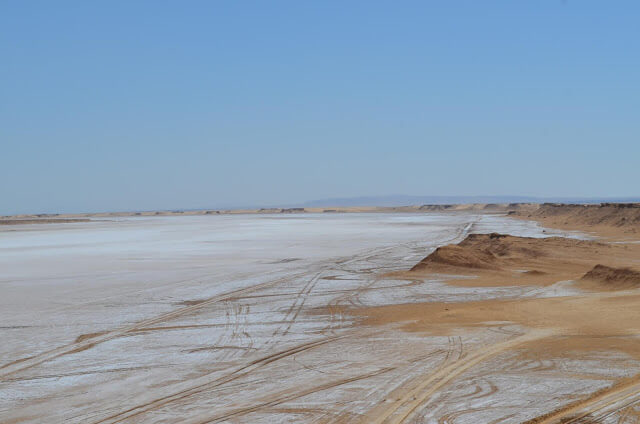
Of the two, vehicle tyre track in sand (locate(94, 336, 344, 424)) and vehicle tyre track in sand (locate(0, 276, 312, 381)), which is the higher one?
vehicle tyre track in sand (locate(94, 336, 344, 424))

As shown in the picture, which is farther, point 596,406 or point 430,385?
point 430,385

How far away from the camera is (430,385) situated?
22.7ft

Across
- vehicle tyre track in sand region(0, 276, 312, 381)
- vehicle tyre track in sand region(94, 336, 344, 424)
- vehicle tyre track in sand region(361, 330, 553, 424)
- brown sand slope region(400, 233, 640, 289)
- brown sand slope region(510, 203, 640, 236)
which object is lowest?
vehicle tyre track in sand region(0, 276, 312, 381)

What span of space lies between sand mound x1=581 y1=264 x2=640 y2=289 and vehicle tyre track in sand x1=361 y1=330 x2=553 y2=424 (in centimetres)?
567

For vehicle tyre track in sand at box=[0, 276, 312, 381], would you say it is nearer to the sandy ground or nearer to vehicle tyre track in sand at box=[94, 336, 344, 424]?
the sandy ground

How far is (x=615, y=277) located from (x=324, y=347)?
338 inches

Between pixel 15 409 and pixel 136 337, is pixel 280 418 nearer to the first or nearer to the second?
pixel 15 409

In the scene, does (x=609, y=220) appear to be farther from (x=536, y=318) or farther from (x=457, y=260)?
(x=536, y=318)

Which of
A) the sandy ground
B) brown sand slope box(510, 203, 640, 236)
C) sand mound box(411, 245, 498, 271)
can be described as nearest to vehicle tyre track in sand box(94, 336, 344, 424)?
the sandy ground

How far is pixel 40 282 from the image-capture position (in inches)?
687

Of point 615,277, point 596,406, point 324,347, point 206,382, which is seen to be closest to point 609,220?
point 615,277

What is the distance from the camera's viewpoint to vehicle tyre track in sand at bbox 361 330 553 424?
5930mm

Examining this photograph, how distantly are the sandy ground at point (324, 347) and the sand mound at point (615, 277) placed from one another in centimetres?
12

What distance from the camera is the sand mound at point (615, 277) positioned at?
552 inches
